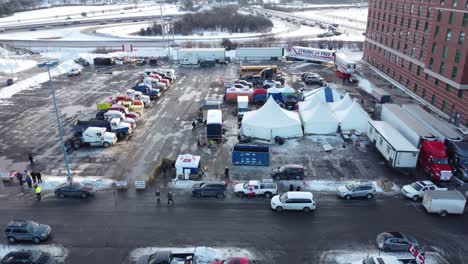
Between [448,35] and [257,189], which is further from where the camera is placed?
[448,35]

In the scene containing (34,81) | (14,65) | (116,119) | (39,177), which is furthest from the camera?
(14,65)

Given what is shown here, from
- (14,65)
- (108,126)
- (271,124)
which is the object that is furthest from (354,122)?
(14,65)

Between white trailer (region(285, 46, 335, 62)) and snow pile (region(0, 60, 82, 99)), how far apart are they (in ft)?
141

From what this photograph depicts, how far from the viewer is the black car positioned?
18750mm

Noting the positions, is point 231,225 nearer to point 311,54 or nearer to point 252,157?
point 252,157

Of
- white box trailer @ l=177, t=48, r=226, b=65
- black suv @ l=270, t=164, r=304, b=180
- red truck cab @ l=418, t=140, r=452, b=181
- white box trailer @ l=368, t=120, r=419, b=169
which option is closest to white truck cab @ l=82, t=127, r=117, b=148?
black suv @ l=270, t=164, r=304, b=180

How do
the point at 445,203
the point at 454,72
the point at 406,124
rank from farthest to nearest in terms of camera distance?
the point at 454,72, the point at 406,124, the point at 445,203

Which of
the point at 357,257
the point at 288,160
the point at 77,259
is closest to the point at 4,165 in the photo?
the point at 77,259

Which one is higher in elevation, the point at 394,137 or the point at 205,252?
the point at 394,137

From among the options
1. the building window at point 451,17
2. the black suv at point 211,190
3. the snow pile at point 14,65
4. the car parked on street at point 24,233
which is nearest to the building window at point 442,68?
the building window at point 451,17

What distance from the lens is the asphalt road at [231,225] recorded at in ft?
68.3

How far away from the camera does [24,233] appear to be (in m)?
21.1

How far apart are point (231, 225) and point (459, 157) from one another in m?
20.3

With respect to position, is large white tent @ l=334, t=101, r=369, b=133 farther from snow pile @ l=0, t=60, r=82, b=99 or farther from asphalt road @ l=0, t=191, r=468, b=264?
snow pile @ l=0, t=60, r=82, b=99
